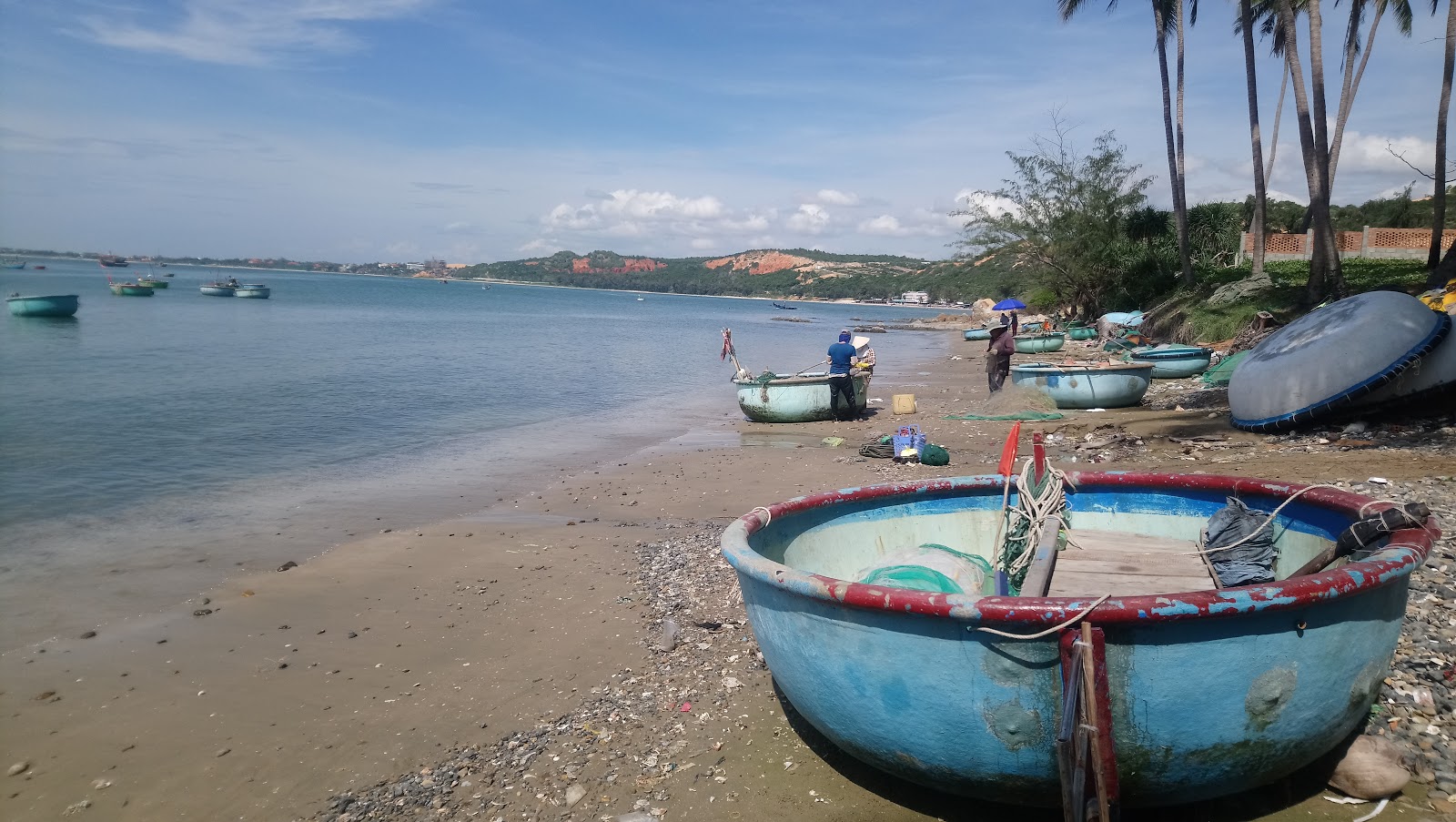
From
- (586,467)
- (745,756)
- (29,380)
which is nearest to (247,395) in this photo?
(29,380)

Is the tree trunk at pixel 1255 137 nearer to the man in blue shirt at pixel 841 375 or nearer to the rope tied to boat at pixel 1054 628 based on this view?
the man in blue shirt at pixel 841 375

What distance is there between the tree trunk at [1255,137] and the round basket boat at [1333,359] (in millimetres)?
14483

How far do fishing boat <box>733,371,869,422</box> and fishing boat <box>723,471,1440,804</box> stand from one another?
41.3 feet

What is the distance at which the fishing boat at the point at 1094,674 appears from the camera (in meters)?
2.99

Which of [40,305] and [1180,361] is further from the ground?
[40,305]

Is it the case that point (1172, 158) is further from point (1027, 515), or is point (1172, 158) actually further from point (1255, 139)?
point (1027, 515)

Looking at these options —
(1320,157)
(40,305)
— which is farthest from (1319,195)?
(40,305)

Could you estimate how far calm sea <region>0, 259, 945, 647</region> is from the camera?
356 inches

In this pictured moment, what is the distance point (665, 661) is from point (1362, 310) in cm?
930

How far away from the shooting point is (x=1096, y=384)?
15.0 metres

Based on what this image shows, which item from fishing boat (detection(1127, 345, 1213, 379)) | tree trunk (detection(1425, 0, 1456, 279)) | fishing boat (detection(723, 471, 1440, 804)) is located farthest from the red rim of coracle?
tree trunk (detection(1425, 0, 1456, 279))

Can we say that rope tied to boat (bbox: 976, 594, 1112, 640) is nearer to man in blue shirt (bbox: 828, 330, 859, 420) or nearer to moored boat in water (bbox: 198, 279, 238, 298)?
man in blue shirt (bbox: 828, 330, 859, 420)

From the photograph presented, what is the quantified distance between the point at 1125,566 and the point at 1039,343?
25658mm

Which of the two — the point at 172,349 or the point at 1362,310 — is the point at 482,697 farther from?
the point at 172,349
